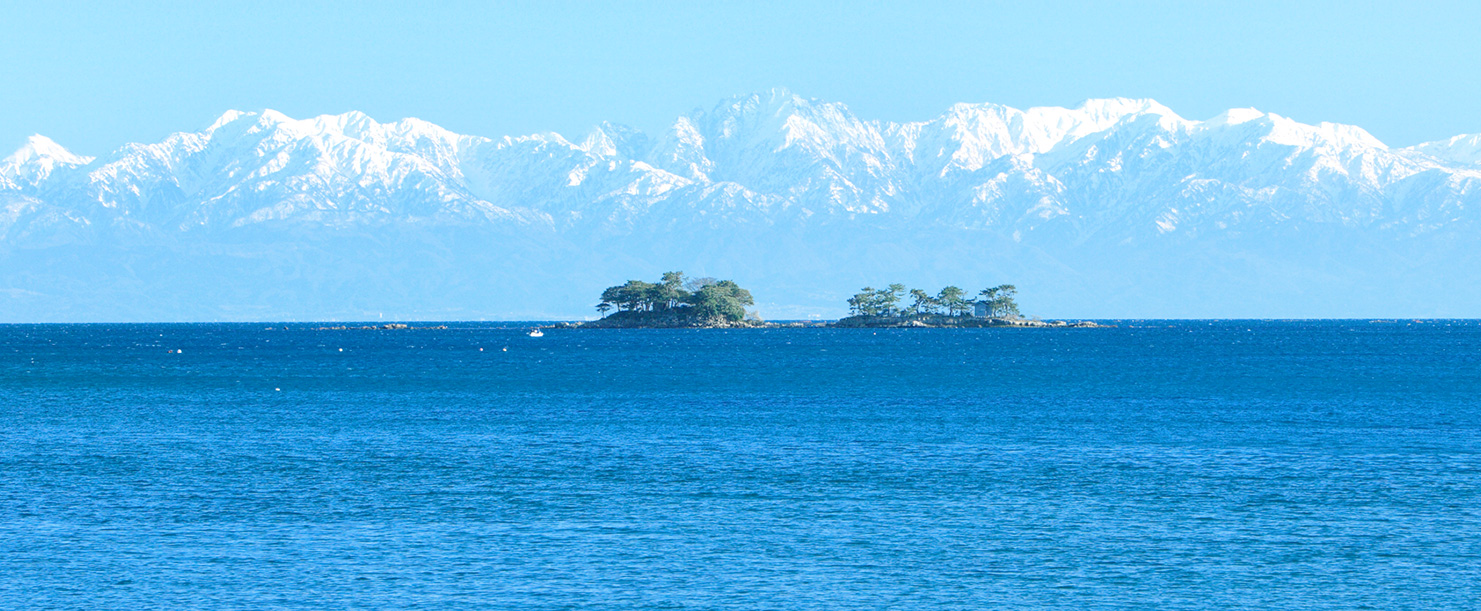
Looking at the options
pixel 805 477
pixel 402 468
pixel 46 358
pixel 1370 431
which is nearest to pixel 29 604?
pixel 402 468

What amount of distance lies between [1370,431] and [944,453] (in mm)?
20744

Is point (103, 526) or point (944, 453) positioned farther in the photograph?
point (944, 453)

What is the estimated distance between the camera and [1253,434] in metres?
65.9

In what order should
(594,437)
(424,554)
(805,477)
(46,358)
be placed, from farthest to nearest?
(46,358) → (594,437) → (805,477) → (424,554)

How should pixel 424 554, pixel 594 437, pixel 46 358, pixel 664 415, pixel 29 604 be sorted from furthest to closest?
pixel 46 358 → pixel 664 415 → pixel 594 437 → pixel 424 554 → pixel 29 604

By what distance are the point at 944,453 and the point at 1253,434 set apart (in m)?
15.9

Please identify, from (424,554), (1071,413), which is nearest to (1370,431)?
(1071,413)

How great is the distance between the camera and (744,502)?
45281mm

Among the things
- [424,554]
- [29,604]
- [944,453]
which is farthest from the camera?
[944,453]

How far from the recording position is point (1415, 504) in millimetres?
43844

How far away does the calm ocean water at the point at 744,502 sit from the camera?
34.2 m

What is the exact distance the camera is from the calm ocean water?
34.2m

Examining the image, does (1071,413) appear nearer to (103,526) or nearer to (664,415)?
(664,415)

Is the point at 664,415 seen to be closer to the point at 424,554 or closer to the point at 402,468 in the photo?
the point at 402,468
